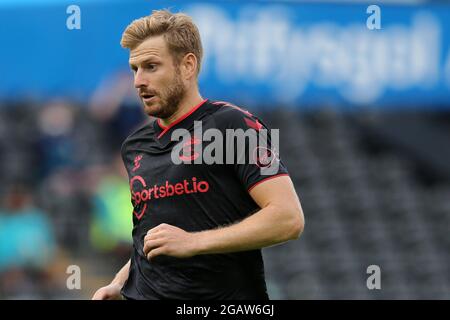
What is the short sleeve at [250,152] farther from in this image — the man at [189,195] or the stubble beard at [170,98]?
the stubble beard at [170,98]

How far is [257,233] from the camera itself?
3449 millimetres

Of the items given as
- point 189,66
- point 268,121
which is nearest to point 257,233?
point 189,66

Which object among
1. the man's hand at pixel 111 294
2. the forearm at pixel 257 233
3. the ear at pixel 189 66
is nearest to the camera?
the forearm at pixel 257 233

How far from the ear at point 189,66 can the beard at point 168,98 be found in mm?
26

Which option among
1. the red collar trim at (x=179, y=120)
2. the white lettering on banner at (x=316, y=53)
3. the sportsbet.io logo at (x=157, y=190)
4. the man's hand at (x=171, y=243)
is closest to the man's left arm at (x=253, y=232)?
the man's hand at (x=171, y=243)

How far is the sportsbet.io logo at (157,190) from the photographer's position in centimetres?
363

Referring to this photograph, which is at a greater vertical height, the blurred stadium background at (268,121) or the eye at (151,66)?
the blurred stadium background at (268,121)

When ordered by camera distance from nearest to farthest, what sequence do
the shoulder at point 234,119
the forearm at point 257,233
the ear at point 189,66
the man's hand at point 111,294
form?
the forearm at point 257,233, the shoulder at point 234,119, the ear at point 189,66, the man's hand at point 111,294

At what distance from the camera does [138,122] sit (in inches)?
408

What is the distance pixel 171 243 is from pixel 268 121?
9856 mm

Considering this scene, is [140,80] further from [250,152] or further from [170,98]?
[250,152]

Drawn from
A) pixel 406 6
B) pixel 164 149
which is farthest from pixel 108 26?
pixel 164 149
